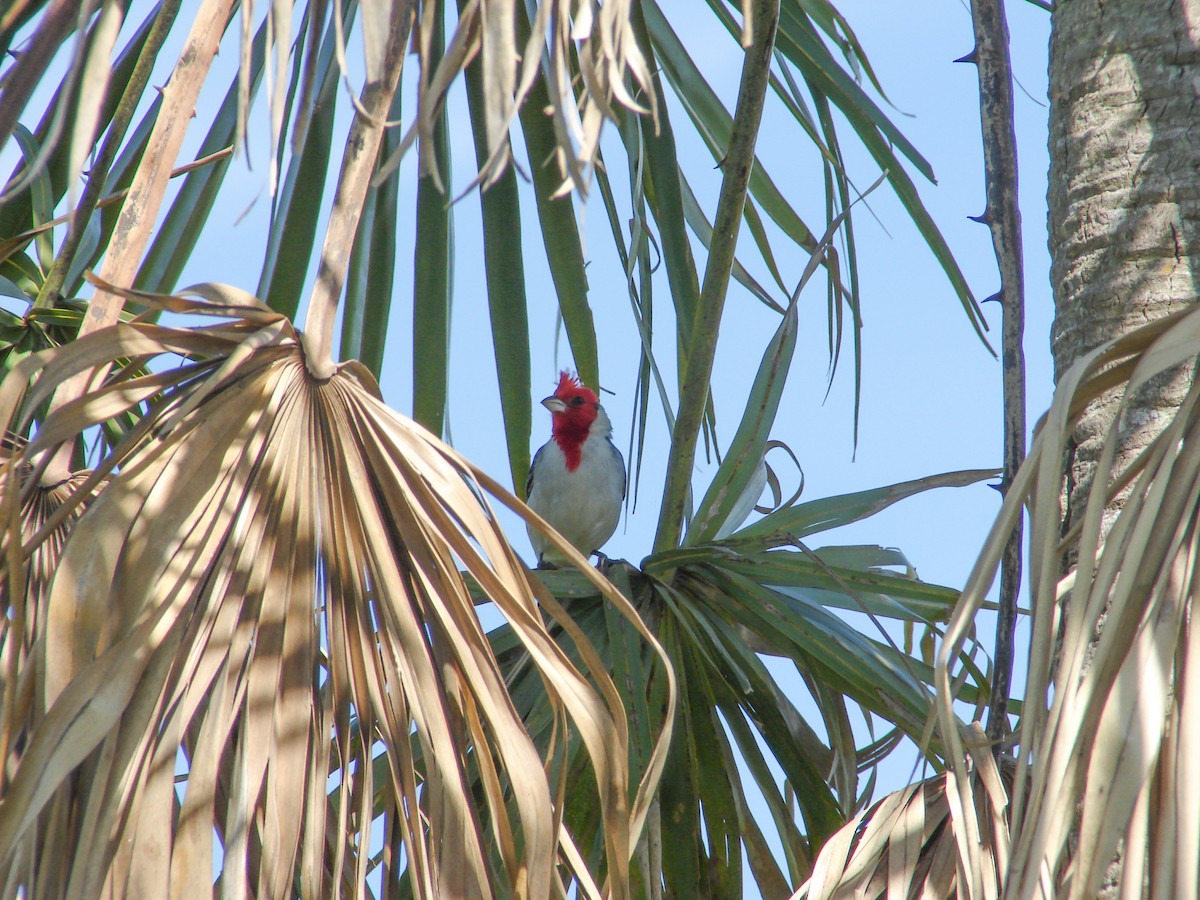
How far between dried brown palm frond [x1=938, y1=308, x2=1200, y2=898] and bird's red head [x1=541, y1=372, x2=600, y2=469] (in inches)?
175

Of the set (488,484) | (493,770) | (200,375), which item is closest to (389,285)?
(200,375)

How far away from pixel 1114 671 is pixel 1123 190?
0.99 meters

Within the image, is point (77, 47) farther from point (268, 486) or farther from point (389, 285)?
point (389, 285)

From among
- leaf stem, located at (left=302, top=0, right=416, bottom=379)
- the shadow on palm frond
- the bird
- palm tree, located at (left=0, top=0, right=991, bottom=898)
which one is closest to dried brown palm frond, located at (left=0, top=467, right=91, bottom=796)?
palm tree, located at (left=0, top=0, right=991, bottom=898)

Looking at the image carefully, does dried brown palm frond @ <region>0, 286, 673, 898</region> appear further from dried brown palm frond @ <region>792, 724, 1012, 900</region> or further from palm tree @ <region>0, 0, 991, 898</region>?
dried brown palm frond @ <region>792, 724, 1012, 900</region>

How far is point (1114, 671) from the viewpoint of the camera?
1032mm

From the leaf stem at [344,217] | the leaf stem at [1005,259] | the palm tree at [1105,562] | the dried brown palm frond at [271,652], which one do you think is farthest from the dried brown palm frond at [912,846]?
the leaf stem at [344,217]

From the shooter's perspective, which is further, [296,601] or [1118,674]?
[296,601]

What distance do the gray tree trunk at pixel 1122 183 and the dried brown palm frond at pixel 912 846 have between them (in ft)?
1.40

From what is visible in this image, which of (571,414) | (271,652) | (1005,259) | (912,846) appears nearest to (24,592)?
(271,652)

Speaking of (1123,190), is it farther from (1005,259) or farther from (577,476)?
(577,476)

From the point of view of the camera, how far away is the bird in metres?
A: 5.45

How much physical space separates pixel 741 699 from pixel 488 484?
41.5 inches

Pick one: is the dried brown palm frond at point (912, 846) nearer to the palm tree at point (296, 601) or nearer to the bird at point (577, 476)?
the palm tree at point (296, 601)
